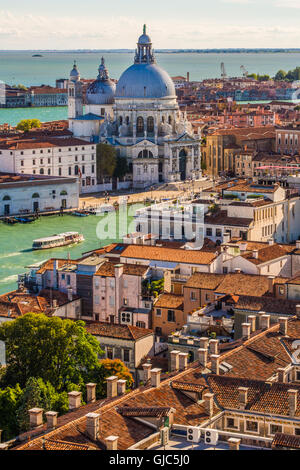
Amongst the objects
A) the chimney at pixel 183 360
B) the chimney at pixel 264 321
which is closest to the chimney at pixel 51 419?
the chimney at pixel 183 360

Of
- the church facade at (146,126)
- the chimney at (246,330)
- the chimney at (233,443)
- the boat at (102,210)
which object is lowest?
the boat at (102,210)

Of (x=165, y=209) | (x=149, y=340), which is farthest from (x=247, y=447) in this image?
(x=165, y=209)

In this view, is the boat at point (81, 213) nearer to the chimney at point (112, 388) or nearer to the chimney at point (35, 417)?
the chimney at point (112, 388)

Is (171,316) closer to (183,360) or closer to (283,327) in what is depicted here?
(283,327)

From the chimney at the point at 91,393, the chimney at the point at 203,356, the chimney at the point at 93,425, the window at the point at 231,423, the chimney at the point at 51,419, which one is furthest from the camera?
the chimney at the point at 203,356

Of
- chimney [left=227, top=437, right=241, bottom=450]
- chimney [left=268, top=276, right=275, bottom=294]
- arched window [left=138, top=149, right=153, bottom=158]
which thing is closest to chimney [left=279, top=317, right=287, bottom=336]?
chimney [left=268, top=276, right=275, bottom=294]
